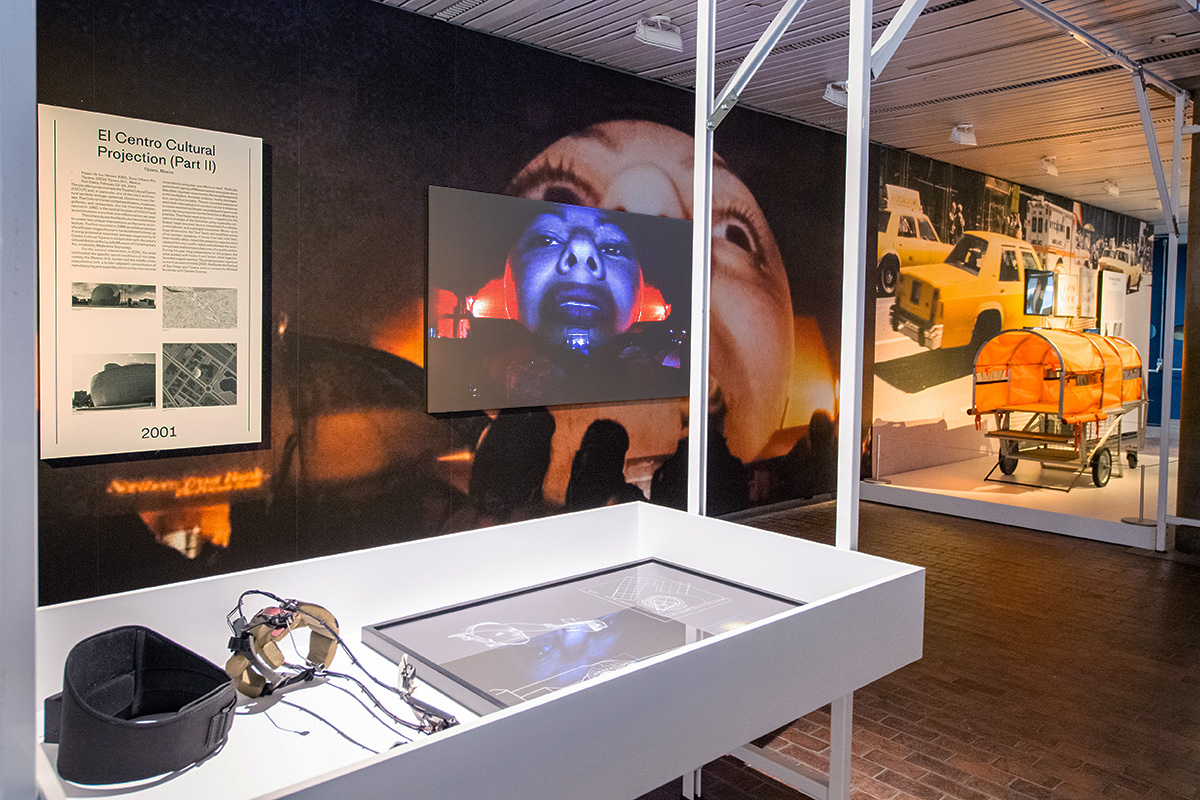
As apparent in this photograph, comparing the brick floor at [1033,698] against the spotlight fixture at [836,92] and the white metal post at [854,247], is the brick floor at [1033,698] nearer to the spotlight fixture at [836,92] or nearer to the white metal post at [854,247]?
the white metal post at [854,247]

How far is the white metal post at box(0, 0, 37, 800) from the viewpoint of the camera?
42.3 inches

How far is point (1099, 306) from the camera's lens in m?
11.7

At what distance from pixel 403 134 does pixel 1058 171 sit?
7.63 meters

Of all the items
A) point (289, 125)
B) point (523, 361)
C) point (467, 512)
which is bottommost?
point (467, 512)

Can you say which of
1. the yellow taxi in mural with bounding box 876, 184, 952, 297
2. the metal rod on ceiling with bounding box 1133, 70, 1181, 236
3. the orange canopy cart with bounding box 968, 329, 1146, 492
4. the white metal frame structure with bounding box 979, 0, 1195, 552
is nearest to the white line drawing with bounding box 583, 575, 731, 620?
the white metal frame structure with bounding box 979, 0, 1195, 552

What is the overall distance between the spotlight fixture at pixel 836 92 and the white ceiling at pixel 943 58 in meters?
0.07

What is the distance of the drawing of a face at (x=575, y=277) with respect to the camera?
5.26 m

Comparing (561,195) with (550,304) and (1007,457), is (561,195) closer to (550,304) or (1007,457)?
(550,304)

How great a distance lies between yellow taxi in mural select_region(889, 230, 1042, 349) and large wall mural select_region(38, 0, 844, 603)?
2.93 meters

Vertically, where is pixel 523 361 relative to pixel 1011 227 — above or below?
below

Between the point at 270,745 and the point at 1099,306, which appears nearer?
the point at 270,745

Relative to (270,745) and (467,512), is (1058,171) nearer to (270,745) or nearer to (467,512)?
(467,512)

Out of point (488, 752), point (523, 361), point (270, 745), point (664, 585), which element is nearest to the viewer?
point (488, 752)

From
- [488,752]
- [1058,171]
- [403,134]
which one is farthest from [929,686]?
[1058,171]
